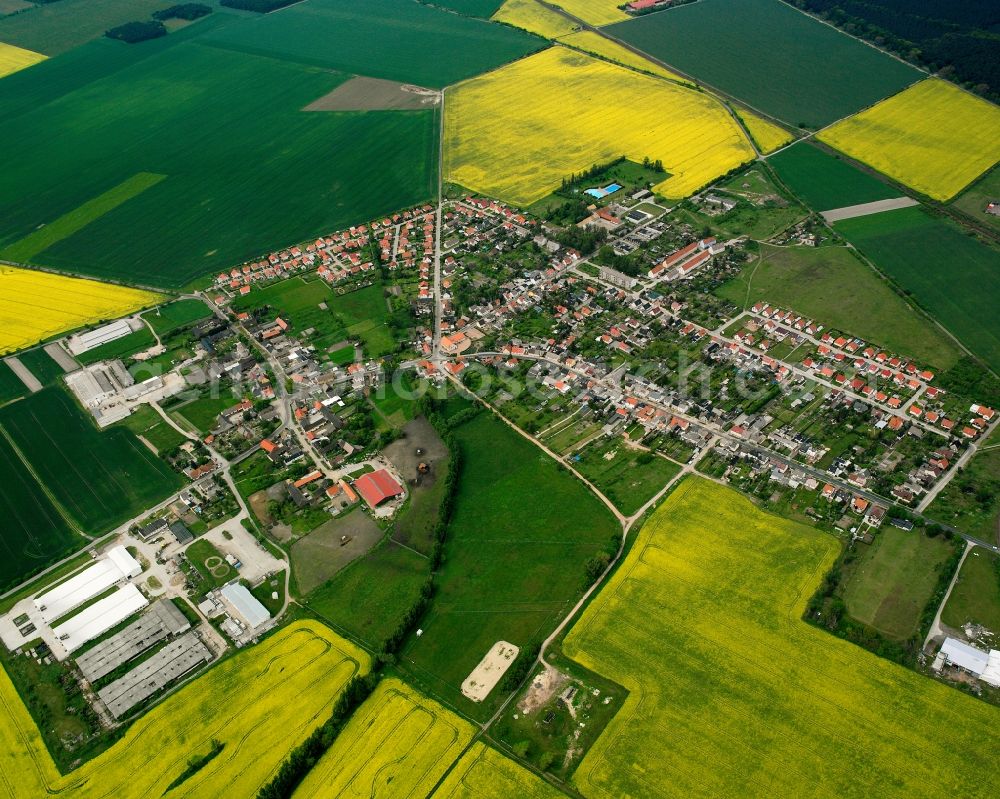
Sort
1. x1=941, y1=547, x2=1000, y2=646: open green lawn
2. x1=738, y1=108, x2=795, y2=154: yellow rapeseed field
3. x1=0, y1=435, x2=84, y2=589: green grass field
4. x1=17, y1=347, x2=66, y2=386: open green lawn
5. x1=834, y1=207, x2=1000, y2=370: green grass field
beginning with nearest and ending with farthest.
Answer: x1=941, y1=547, x2=1000, y2=646: open green lawn
x1=0, y1=435, x2=84, y2=589: green grass field
x1=834, y1=207, x2=1000, y2=370: green grass field
x1=17, y1=347, x2=66, y2=386: open green lawn
x1=738, y1=108, x2=795, y2=154: yellow rapeseed field

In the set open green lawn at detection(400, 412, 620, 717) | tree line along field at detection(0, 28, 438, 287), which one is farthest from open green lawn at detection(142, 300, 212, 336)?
open green lawn at detection(400, 412, 620, 717)

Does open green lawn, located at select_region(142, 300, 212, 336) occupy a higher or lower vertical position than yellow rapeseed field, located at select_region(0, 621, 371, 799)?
higher

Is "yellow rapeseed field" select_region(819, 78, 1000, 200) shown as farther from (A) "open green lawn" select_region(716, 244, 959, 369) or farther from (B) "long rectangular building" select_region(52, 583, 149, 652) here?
(B) "long rectangular building" select_region(52, 583, 149, 652)

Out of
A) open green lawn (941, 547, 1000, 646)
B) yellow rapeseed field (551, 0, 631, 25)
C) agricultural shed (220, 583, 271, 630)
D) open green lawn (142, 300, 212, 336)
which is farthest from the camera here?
yellow rapeseed field (551, 0, 631, 25)

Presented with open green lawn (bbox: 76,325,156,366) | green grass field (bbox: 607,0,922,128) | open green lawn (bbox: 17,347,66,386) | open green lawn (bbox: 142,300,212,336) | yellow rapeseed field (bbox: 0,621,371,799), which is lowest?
yellow rapeseed field (bbox: 0,621,371,799)

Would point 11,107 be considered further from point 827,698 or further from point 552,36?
point 827,698

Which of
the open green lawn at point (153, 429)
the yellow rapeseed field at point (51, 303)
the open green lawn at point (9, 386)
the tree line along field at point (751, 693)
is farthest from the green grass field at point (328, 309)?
the tree line along field at point (751, 693)
